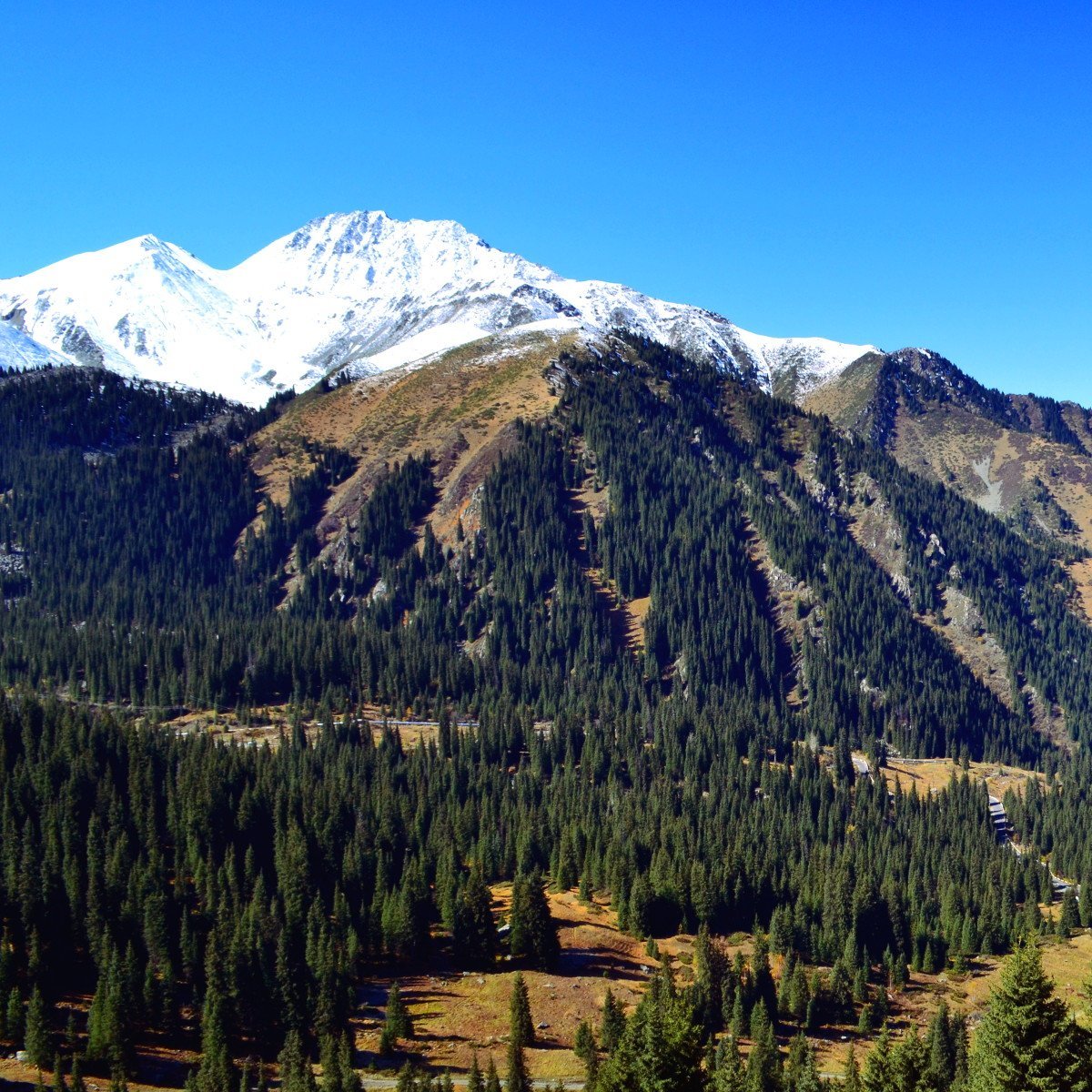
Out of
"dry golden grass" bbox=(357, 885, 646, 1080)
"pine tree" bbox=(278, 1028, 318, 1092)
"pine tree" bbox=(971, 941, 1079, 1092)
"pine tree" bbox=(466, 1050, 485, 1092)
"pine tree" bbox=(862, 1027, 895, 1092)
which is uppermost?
"pine tree" bbox=(971, 941, 1079, 1092)

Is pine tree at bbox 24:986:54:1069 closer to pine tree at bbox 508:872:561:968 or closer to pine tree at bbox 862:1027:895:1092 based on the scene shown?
pine tree at bbox 508:872:561:968

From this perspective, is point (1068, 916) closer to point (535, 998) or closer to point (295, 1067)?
point (535, 998)

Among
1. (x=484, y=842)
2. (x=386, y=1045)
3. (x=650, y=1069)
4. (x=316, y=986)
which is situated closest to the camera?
(x=650, y=1069)

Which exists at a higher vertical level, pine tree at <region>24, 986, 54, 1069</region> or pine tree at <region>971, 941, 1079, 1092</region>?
pine tree at <region>971, 941, 1079, 1092</region>

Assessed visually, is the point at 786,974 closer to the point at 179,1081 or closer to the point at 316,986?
the point at 316,986

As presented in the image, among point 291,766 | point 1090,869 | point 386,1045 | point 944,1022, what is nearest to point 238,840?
point 291,766

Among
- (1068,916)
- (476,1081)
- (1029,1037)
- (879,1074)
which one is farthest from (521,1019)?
(1068,916)

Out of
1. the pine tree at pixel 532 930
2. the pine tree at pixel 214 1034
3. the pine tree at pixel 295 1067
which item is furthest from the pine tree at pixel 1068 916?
the pine tree at pixel 214 1034

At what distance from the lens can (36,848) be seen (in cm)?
13000

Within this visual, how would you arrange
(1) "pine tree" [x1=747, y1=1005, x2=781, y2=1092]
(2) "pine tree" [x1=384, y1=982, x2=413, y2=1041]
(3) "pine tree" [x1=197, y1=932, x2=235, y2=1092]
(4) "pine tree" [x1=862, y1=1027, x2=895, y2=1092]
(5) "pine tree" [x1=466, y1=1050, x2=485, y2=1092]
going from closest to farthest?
1. (4) "pine tree" [x1=862, y1=1027, x2=895, y2=1092]
2. (5) "pine tree" [x1=466, y1=1050, x2=485, y2=1092]
3. (1) "pine tree" [x1=747, y1=1005, x2=781, y2=1092]
4. (3) "pine tree" [x1=197, y1=932, x2=235, y2=1092]
5. (2) "pine tree" [x1=384, y1=982, x2=413, y2=1041]

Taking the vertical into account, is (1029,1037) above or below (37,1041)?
above

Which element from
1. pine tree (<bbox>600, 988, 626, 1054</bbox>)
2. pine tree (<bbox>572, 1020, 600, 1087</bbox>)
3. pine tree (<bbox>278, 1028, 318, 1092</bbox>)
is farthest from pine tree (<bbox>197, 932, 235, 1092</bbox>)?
pine tree (<bbox>600, 988, 626, 1054</bbox>)

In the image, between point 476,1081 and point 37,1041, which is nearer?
point 476,1081

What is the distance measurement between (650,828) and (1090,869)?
70178 mm
